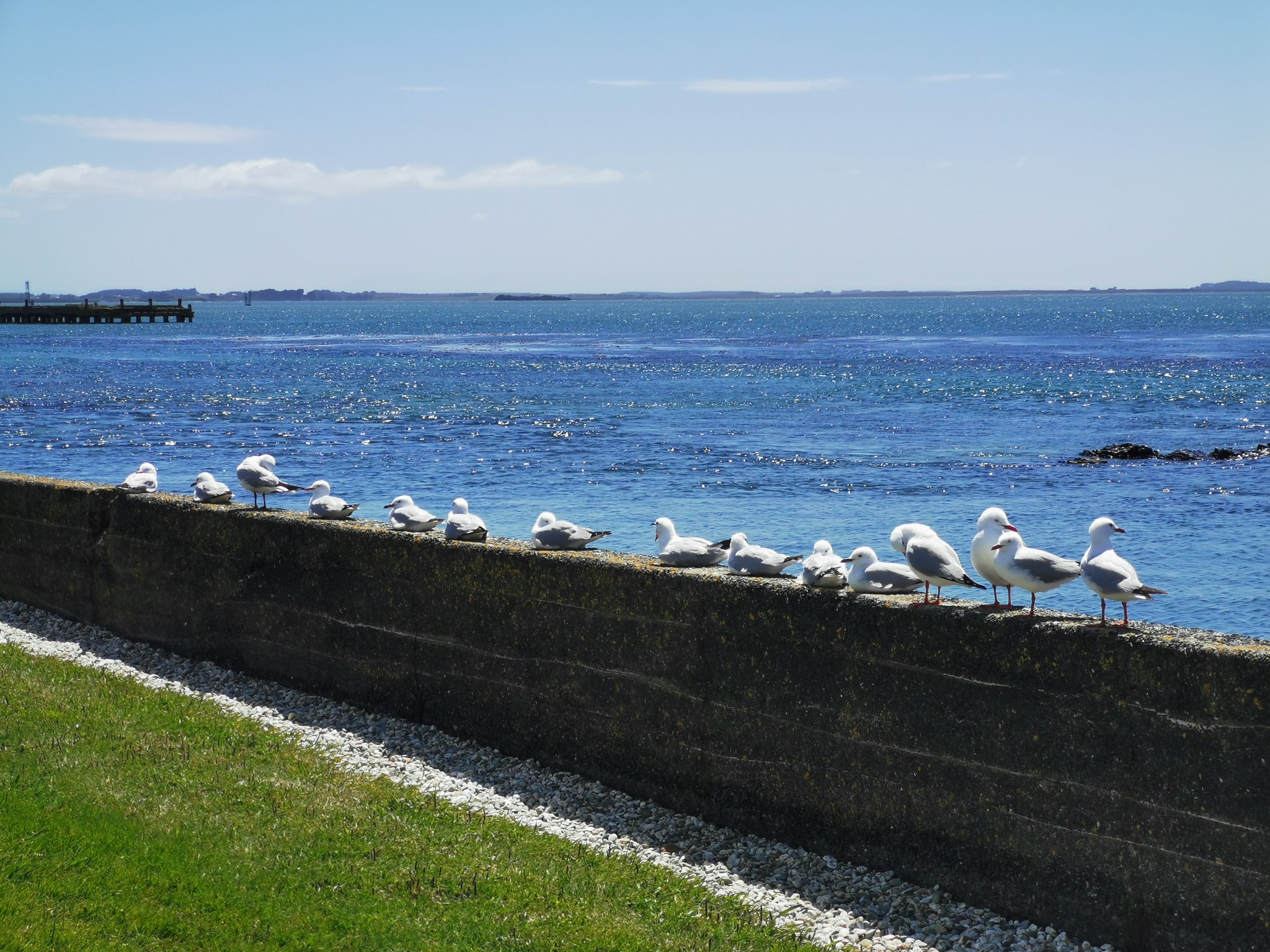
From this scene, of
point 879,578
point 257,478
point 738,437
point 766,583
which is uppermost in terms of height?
point 257,478

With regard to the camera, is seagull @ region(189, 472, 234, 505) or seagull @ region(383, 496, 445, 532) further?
seagull @ region(189, 472, 234, 505)

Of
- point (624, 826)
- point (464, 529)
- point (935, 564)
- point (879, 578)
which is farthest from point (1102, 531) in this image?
point (464, 529)

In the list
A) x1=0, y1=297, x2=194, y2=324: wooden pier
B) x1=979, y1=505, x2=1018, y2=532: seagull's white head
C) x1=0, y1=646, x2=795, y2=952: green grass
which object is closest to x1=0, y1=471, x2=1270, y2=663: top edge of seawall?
x1=979, y1=505, x2=1018, y2=532: seagull's white head

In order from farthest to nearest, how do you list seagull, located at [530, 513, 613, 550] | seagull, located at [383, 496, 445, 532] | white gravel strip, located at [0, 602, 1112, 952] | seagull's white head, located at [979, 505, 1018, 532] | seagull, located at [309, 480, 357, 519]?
seagull, located at [309, 480, 357, 519]
seagull, located at [383, 496, 445, 532]
seagull, located at [530, 513, 613, 550]
seagull's white head, located at [979, 505, 1018, 532]
white gravel strip, located at [0, 602, 1112, 952]

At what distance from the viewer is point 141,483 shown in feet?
41.9

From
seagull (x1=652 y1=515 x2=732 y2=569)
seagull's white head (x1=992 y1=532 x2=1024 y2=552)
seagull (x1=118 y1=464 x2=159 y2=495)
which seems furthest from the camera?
seagull (x1=118 y1=464 x2=159 y2=495)

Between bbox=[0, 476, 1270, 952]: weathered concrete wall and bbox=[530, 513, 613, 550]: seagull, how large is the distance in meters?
0.21

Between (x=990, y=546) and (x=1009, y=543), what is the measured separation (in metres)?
0.13

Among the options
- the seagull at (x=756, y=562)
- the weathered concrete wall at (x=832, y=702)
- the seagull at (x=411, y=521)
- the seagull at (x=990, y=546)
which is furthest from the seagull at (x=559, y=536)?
the seagull at (x=990, y=546)

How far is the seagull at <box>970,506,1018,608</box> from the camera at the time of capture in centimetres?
734

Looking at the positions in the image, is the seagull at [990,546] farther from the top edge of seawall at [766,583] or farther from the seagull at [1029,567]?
the top edge of seawall at [766,583]

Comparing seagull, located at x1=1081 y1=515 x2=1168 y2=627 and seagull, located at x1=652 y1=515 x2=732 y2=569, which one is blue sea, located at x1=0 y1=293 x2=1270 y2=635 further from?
seagull, located at x1=1081 y1=515 x2=1168 y2=627

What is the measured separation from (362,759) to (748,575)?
10.2 feet

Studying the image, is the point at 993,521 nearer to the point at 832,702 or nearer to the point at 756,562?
the point at 832,702
